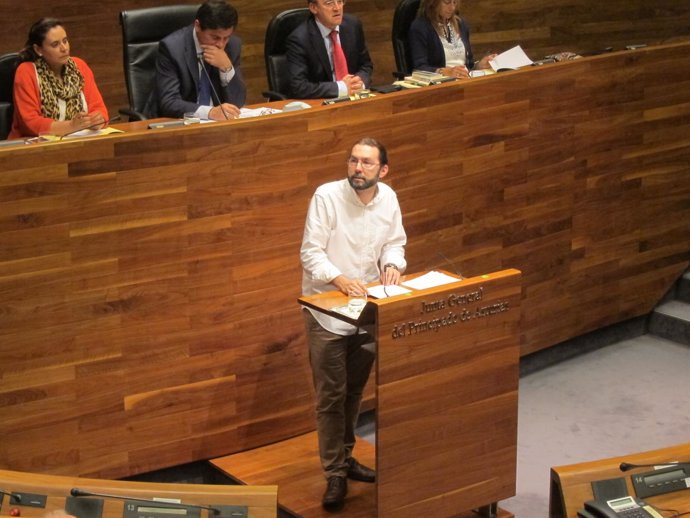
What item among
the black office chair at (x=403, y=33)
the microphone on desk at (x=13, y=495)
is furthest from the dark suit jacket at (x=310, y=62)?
the microphone on desk at (x=13, y=495)

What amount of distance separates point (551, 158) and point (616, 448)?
114 centimetres

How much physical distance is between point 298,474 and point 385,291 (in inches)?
30.5

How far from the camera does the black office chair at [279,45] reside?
4848mm

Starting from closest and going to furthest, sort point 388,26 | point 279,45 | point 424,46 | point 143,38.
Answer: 1. point 143,38
2. point 279,45
3. point 424,46
4. point 388,26

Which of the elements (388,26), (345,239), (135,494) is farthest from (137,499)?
(388,26)

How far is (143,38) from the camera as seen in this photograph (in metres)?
4.66

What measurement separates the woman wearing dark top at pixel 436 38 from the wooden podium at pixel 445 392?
5.21 ft

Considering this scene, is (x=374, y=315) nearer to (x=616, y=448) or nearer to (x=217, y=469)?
(x=217, y=469)

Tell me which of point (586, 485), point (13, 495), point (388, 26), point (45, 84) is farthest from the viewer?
point (388, 26)

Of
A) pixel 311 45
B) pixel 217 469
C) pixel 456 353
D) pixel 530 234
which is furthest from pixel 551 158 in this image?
pixel 217 469

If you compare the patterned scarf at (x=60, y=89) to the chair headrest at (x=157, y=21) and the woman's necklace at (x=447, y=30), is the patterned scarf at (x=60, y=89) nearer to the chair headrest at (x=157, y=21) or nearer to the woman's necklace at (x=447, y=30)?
the chair headrest at (x=157, y=21)

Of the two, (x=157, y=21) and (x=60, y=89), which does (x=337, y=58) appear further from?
(x=60, y=89)

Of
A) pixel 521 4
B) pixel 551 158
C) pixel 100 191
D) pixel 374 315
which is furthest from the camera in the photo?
pixel 521 4

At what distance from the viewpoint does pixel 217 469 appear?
13.5 ft
